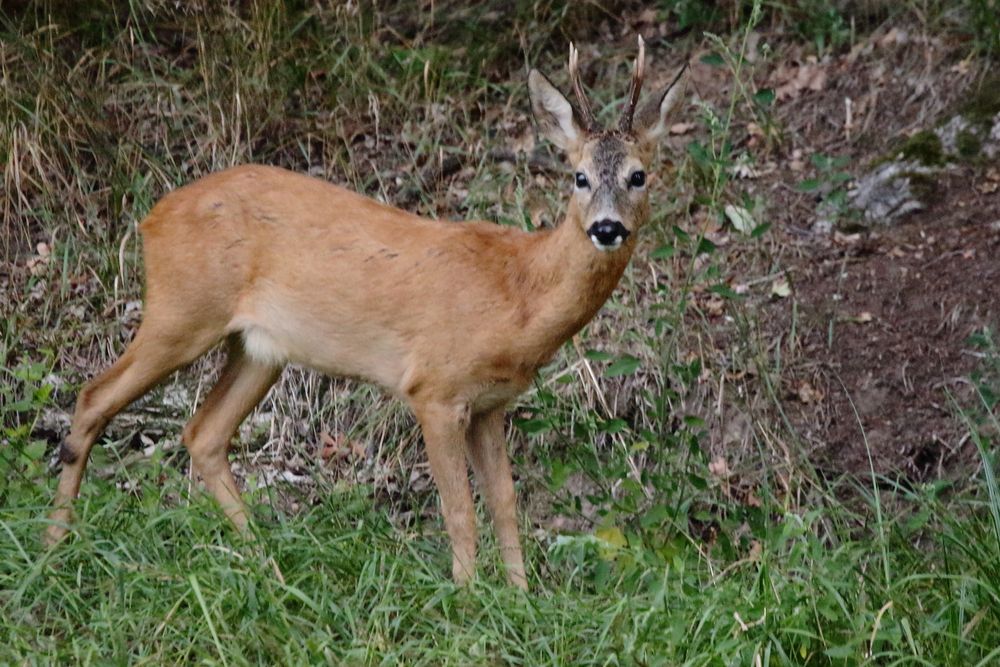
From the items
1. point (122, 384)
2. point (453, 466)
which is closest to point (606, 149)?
point (453, 466)

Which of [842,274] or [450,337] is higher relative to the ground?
[450,337]

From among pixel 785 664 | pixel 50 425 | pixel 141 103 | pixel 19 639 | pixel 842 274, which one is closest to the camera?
pixel 785 664

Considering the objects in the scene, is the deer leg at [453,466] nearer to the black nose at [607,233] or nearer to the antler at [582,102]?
the black nose at [607,233]

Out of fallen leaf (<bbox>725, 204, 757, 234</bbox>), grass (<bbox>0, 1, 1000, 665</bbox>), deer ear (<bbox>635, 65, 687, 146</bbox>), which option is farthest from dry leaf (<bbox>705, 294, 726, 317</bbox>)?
deer ear (<bbox>635, 65, 687, 146</bbox>)

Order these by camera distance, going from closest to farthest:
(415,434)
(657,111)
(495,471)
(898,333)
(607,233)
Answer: (607,233) < (657,111) < (495,471) < (415,434) < (898,333)

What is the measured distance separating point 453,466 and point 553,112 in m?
1.30

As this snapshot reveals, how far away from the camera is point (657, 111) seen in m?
5.54

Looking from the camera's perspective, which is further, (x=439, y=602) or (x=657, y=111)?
(x=657, y=111)

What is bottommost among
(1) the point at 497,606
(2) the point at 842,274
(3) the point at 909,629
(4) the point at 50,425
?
(4) the point at 50,425

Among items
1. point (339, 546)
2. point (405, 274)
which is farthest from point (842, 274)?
point (339, 546)

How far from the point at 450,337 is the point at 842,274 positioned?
9.03 feet

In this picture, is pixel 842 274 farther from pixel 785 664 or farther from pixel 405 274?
pixel 785 664

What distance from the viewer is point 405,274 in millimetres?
5715

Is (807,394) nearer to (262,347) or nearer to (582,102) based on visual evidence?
(582,102)
